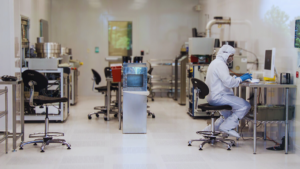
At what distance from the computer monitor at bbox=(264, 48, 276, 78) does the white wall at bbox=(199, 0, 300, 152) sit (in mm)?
238

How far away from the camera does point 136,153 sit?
414 centimetres

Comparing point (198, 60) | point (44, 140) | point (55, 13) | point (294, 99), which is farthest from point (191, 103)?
point (55, 13)

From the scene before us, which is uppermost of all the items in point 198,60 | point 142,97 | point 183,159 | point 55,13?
point 55,13

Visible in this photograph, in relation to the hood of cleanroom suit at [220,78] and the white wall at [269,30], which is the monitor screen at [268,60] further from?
the hood of cleanroom suit at [220,78]

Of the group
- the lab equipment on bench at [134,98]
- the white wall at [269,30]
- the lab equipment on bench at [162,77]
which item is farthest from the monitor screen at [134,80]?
the lab equipment on bench at [162,77]

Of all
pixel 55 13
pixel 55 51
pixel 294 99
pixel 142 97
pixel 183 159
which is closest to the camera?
pixel 183 159

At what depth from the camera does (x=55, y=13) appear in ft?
31.0

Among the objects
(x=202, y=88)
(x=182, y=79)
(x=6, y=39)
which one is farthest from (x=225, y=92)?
(x=182, y=79)

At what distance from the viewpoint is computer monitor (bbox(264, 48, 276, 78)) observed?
430 centimetres

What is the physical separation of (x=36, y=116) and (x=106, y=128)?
128cm

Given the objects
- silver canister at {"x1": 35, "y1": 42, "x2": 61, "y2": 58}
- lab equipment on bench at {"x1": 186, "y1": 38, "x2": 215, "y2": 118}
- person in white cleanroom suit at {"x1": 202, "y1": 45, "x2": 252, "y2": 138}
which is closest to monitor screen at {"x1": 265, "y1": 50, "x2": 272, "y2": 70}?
person in white cleanroom suit at {"x1": 202, "y1": 45, "x2": 252, "y2": 138}

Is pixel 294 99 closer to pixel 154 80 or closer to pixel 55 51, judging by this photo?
pixel 55 51

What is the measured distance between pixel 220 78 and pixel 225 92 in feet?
0.65

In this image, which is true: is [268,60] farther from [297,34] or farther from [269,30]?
[269,30]
